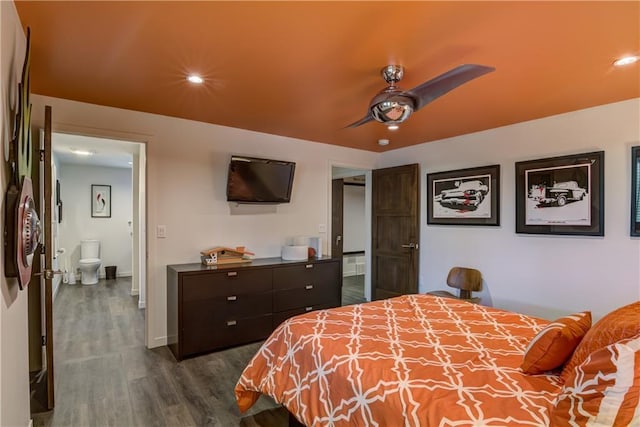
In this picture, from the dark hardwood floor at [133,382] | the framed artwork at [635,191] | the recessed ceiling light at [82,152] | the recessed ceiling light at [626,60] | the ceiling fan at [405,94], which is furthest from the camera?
the recessed ceiling light at [82,152]

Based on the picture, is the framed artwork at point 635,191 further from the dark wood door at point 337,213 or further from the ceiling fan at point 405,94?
the dark wood door at point 337,213

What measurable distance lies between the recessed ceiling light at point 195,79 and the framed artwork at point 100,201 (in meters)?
5.59

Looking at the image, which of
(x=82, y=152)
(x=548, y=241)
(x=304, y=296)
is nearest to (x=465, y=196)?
(x=548, y=241)

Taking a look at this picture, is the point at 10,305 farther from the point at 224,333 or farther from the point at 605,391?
the point at 605,391

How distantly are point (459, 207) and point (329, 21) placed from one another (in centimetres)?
300

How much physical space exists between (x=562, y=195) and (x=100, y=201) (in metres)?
7.65

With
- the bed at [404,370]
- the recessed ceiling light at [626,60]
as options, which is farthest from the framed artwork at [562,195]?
the bed at [404,370]

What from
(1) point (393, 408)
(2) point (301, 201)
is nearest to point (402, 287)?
(2) point (301, 201)

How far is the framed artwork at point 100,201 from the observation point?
22.0 feet

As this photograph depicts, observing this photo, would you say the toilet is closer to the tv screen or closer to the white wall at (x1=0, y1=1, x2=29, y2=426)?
the tv screen

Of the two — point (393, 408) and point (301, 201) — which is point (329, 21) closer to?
point (393, 408)

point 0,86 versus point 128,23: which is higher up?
point 128,23

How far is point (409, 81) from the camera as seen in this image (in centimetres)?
237

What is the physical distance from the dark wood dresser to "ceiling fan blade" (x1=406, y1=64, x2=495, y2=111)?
2.27 meters
